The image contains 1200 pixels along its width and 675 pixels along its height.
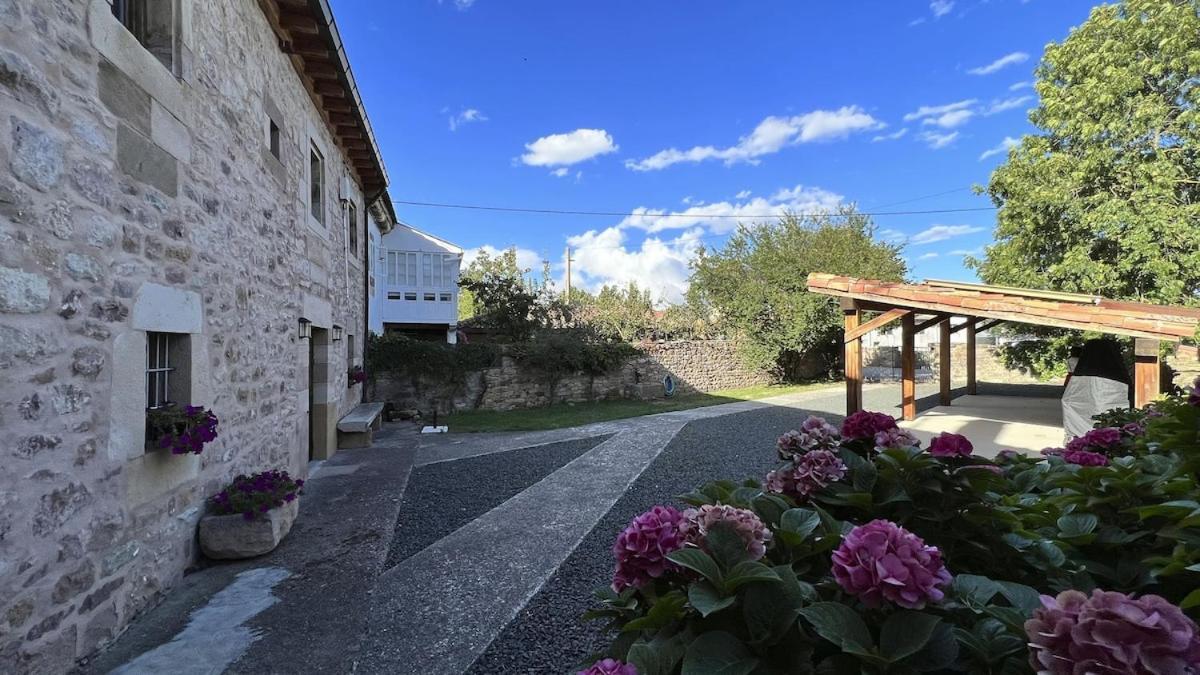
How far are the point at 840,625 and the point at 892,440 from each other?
0.89 meters

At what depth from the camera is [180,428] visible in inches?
111

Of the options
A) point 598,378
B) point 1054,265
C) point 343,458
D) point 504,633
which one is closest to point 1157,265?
point 1054,265

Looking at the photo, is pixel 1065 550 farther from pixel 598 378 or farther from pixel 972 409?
pixel 598 378

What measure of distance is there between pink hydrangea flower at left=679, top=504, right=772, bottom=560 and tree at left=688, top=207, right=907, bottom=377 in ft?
58.4

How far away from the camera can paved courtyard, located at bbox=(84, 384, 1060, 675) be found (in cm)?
237

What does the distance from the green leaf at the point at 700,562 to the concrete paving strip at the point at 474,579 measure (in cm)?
185

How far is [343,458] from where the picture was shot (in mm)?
6398

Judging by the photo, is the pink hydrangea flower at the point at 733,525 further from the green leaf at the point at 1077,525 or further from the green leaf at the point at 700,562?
→ the green leaf at the point at 1077,525

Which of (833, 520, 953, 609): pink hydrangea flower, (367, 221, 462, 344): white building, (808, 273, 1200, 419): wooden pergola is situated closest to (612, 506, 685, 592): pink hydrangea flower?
(833, 520, 953, 609): pink hydrangea flower

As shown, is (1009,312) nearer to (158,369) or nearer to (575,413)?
(575,413)

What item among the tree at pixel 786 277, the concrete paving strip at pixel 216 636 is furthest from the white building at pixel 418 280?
the concrete paving strip at pixel 216 636

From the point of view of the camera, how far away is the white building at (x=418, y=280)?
17.5 m

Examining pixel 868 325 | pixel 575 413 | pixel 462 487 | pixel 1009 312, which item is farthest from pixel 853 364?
pixel 462 487

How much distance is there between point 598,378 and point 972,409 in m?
8.37
